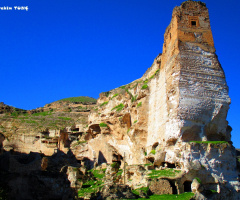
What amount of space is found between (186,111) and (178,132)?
169cm

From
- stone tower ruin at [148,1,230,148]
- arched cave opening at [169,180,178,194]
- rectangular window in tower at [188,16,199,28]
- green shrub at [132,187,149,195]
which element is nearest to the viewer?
green shrub at [132,187,149,195]

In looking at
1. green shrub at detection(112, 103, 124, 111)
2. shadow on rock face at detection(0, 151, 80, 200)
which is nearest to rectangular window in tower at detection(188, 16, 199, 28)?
green shrub at detection(112, 103, 124, 111)

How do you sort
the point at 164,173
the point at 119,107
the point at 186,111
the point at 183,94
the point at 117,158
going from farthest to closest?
the point at 119,107, the point at 117,158, the point at 183,94, the point at 186,111, the point at 164,173

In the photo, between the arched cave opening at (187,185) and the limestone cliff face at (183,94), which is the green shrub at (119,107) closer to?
the limestone cliff face at (183,94)

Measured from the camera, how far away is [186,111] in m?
20.7

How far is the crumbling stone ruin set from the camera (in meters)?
18.0

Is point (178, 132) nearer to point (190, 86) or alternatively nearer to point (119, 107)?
point (190, 86)

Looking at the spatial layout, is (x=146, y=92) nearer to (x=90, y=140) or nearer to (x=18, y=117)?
(x=90, y=140)

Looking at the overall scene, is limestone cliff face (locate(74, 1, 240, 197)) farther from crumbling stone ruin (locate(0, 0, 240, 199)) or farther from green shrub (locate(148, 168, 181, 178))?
green shrub (locate(148, 168, 181, 178))

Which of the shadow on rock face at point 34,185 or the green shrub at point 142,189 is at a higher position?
the shadow on rock face at point 34,185

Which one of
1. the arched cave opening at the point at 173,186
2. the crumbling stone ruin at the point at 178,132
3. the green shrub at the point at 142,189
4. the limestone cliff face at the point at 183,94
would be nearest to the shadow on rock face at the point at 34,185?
the crumbling stone ruin at the point at 178,132

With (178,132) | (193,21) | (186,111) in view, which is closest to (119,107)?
(193,21)

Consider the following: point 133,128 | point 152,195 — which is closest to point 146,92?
point 133,128

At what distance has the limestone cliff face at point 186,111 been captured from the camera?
19125mm
